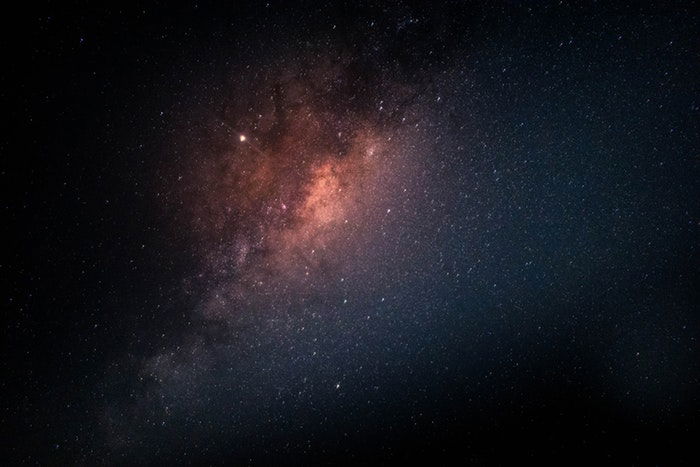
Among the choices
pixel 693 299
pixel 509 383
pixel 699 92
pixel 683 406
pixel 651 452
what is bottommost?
pixel 651 452

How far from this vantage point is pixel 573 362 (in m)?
4.38

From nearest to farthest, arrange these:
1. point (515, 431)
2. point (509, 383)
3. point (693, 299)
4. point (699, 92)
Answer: point (699, 92) < point (693, 299) < point (509, 383) < point (515, 431)

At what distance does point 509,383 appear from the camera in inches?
187

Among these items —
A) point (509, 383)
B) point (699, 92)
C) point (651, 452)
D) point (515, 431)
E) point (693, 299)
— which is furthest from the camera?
point (515, 431)

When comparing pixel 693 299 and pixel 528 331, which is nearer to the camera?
pixel 693 299

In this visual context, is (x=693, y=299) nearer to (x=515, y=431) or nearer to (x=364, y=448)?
(x=515, y=431)

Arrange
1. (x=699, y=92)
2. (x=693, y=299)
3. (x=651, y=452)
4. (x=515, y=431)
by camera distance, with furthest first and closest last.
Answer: (x=515, y=431) < (x=651, y=452) < (x=693, y=299) < (x=699, y=92)

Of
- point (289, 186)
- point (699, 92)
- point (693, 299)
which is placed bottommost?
point (693, 299)

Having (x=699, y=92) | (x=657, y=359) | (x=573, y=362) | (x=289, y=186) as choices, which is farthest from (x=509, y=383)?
(x=289, y=186)

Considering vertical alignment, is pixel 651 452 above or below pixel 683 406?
below

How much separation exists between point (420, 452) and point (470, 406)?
182cm

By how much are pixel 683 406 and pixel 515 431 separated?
8.01 ft

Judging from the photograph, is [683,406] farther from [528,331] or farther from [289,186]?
[289,186]

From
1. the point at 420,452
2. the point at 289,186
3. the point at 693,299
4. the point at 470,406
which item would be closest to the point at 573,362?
the point at 693,299
